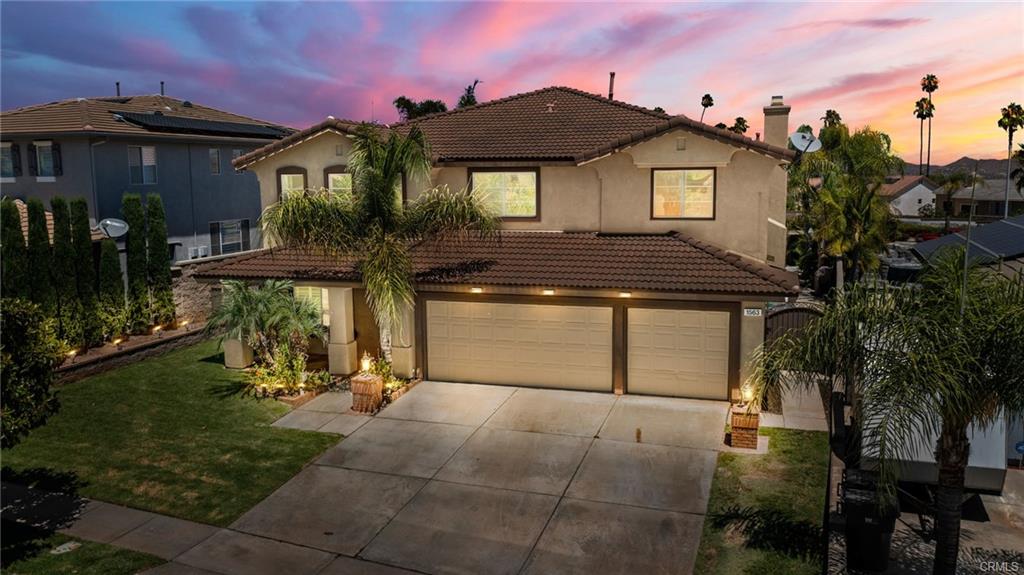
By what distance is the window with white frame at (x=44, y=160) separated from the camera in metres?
28.7

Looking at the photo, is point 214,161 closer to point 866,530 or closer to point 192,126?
point 192,126

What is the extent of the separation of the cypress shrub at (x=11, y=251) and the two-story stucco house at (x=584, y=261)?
4.83 m

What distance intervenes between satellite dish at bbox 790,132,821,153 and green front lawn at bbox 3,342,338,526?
17.0 m

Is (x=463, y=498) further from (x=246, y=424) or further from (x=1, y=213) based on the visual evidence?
(x=1, y=213)

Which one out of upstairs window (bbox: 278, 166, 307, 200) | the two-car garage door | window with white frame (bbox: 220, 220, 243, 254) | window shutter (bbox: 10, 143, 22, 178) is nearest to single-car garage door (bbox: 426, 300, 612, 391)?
the two-car garage door

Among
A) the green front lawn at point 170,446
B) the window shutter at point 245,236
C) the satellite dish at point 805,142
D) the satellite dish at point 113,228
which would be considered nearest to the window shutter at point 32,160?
the window shutter at point 245,236

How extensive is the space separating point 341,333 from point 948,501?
1440 cm

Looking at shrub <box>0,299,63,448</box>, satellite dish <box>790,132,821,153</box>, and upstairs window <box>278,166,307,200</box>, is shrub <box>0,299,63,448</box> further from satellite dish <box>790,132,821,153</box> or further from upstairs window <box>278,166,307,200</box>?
satellite dish <box>790,132,821,153</box>

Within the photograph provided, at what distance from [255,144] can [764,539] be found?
Result: 3057 cm

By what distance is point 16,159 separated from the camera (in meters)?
29.7

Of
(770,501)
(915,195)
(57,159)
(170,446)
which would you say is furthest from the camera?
(915,195)

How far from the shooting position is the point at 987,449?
11.5 metres

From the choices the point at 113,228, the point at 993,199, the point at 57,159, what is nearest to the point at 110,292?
the point at 113,228

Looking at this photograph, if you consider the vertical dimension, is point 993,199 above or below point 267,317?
above
